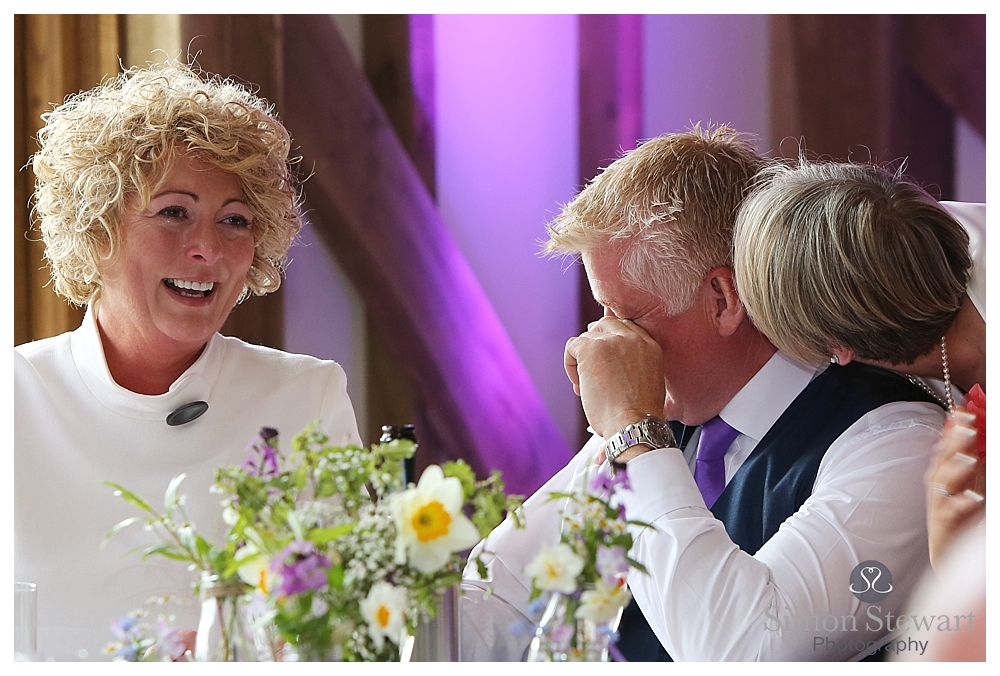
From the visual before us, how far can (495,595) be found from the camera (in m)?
1.48

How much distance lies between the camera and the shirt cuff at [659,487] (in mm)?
1279

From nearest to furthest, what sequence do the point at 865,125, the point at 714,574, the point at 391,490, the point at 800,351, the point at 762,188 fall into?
the point at 391,490, the point at 714,574, the point at 800,351, the point at 762,188, the point at 865,125

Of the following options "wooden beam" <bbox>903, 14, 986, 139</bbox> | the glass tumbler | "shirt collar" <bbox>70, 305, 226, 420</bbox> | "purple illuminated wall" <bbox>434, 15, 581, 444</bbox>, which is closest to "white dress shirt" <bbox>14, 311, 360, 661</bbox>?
"shirt collar" <bbox>70, 305, 226, 420</bbox>

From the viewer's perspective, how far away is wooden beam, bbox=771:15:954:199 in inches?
97.8

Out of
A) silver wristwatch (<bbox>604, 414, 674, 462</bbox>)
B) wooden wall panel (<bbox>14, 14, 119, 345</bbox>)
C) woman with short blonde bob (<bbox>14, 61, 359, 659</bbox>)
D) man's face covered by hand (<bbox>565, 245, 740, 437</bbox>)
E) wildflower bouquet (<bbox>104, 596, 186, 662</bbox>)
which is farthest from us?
wooden wall panel (<bbox>14, 14, 119, 345</bbox>)

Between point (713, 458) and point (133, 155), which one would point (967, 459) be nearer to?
point (713, 458)

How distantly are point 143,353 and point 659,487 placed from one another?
1036 mm

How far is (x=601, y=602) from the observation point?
0.87m

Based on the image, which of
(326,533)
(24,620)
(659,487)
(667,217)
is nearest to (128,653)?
(24,620)

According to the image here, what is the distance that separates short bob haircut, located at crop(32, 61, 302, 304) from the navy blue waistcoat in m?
1.02

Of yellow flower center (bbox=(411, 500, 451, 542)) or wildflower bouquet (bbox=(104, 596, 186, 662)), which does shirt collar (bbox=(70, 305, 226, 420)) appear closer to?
wildflower bouquet (bbox=(104, 596, 186, 662))
